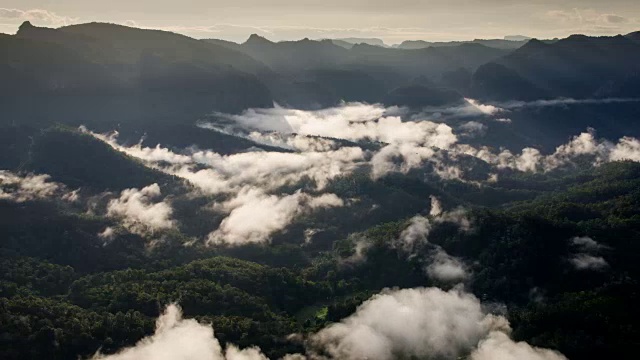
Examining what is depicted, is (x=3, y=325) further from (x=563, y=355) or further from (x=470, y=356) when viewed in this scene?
(x=563, y=355)

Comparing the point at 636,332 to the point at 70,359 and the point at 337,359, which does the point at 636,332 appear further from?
the point at 70,359

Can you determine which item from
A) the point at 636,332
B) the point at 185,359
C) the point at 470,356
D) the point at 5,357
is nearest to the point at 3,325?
the point at 5,357

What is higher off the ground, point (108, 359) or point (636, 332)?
point (636, 332)

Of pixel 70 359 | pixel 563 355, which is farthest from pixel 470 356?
pixel 70 359

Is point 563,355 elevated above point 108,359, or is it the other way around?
point 563,355

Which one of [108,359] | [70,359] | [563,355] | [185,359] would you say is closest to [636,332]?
[563,355]

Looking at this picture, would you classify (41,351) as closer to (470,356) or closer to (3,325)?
(3,325)

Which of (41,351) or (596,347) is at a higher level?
(596,347)
